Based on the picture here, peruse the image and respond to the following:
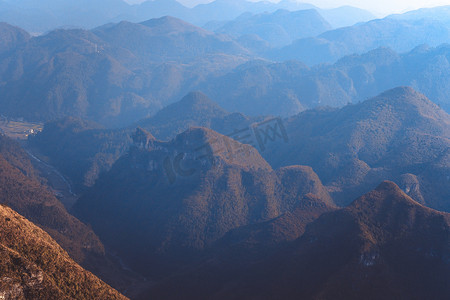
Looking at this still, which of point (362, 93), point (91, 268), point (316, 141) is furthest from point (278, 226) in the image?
point (362, 93)

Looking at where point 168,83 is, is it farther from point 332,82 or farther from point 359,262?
point 359,262

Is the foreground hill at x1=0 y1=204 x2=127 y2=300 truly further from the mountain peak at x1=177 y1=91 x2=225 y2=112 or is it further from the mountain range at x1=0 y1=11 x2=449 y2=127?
the mountain range at x1=0 y1=11 x2=449 y2=127

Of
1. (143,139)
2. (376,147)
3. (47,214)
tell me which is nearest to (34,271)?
(47,214)

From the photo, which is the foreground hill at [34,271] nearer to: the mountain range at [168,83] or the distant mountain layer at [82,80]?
the distant mountain layer at [82,80]

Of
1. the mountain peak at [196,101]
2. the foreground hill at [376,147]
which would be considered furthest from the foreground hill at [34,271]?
the mountain peak at [196,101]

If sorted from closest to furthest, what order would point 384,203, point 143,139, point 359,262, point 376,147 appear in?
point 359,262
point 384,203
point 143,139
point 376,147

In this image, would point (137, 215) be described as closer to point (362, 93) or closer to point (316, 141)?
point (316, 141)

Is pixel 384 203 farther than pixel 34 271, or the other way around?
pixel 384 203

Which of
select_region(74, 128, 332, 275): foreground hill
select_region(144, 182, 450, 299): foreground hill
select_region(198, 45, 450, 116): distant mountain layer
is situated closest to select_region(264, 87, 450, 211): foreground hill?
select_region(74, 128, 332, 275): foreground hill

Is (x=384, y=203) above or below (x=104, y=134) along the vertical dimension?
above
